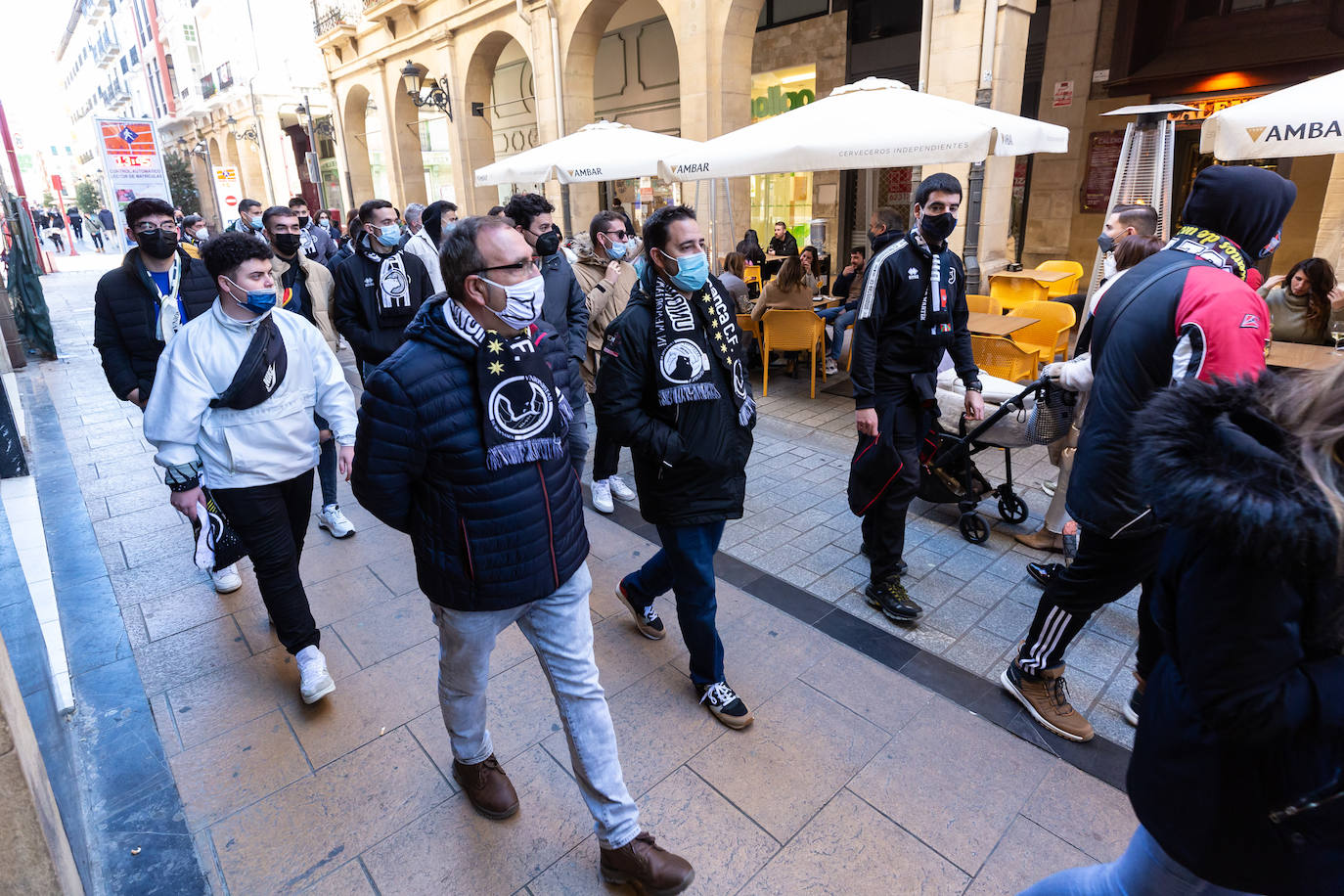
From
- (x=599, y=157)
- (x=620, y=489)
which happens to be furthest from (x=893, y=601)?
(x=599, y=157)

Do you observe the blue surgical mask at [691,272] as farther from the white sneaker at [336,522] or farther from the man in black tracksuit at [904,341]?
the white sneaker at [336,522]

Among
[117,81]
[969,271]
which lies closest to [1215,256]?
[969,271]

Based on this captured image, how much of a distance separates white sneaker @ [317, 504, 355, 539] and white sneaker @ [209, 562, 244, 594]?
68 centimetres

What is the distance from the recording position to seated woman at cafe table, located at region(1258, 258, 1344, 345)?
5.59m

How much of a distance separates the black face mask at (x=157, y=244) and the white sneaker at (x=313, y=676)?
2.58 meters

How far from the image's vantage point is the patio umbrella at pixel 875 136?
504cm

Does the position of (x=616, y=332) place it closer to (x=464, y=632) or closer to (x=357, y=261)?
(x=464, y=632)

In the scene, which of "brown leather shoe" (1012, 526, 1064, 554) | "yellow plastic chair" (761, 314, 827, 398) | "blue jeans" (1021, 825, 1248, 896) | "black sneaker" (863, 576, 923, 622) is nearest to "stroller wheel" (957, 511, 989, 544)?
"brown leather shoe" (1012, 526, 1064, 554)

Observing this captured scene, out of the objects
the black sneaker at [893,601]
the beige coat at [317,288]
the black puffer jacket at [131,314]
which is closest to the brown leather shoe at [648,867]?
the black sneaker at [893,601]

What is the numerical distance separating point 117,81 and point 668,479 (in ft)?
234

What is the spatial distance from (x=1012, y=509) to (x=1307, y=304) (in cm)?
323

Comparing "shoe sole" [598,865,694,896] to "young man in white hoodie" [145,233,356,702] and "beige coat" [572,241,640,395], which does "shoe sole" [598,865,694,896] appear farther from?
"beige coat" [572,241,640,395]

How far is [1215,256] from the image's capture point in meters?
2.57

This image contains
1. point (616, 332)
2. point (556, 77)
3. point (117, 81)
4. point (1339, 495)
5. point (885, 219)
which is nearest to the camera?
point (1339, 495)
